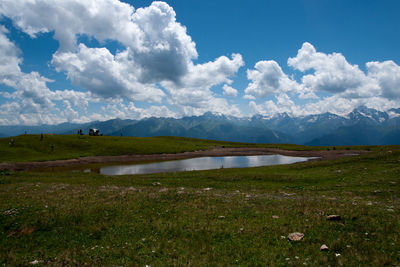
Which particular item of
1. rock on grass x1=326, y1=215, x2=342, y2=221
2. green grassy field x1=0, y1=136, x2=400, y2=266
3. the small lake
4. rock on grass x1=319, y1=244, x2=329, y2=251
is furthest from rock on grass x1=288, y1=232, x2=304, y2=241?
the small lake

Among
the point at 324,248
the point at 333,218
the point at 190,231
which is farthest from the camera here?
the point at 333,218

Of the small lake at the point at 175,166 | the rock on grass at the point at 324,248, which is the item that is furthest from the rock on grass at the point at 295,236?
the small lake at the point at 175,166

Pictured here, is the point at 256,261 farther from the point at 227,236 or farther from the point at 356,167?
the point at 356,167

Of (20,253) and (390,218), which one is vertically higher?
(390,218)

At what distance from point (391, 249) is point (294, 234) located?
13.5ft

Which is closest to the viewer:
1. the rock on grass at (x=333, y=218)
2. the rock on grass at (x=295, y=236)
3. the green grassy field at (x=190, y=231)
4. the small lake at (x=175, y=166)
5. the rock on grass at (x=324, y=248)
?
the green grassy field at (x=190, y=231)

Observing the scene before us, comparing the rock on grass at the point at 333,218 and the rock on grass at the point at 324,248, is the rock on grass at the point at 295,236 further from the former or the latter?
the rock on grass at the point at 333,218

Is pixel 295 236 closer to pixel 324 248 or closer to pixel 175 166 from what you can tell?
pixel 324 248

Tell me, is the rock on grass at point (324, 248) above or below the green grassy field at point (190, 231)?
above

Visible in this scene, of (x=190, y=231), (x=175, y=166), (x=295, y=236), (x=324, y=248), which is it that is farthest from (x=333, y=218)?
(x=175, y=166)

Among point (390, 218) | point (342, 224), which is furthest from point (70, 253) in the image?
point (390, 218)

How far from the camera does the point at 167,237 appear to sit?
494 inches

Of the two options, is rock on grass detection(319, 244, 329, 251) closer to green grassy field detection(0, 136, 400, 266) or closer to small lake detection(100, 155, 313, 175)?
green grassy field detection(0, 136, 400, 266)

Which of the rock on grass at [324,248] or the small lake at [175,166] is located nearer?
the rock on grass at [324,248]
